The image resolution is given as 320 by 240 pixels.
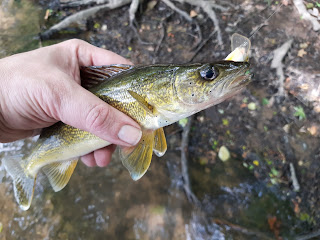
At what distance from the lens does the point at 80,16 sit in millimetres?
5285

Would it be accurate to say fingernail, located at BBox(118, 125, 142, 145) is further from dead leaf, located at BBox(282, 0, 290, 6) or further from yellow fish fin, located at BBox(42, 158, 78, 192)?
dead leaf, located at BBox(282, 0, 290, 6)

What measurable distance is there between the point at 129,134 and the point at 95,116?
0.32m

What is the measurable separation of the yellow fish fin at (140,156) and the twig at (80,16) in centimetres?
413

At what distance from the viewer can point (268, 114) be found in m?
3.98

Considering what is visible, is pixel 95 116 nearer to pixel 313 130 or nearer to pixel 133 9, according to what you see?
pixel 313 130

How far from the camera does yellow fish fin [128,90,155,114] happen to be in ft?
6.48

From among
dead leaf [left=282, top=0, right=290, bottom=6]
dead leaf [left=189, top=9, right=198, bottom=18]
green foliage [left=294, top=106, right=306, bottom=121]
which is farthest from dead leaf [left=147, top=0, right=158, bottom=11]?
green foliage [left=294, top=106, right=306, bottom=121]

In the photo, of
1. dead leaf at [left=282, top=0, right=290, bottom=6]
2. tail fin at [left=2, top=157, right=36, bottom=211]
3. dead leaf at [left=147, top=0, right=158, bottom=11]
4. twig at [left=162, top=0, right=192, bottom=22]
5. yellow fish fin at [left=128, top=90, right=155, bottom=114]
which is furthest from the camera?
dead leaf at [left=147, top=0, right=158, bottom=11]

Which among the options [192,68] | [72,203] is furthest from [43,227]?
[192,68]

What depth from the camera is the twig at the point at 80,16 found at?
5.16 metres

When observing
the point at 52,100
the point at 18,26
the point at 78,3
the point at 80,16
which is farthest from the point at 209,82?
the point at 18,26

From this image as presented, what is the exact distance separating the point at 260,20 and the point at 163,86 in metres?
3.86

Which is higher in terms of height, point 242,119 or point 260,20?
point 260,20

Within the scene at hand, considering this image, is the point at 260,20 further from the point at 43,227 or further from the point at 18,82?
the point at 43,227
